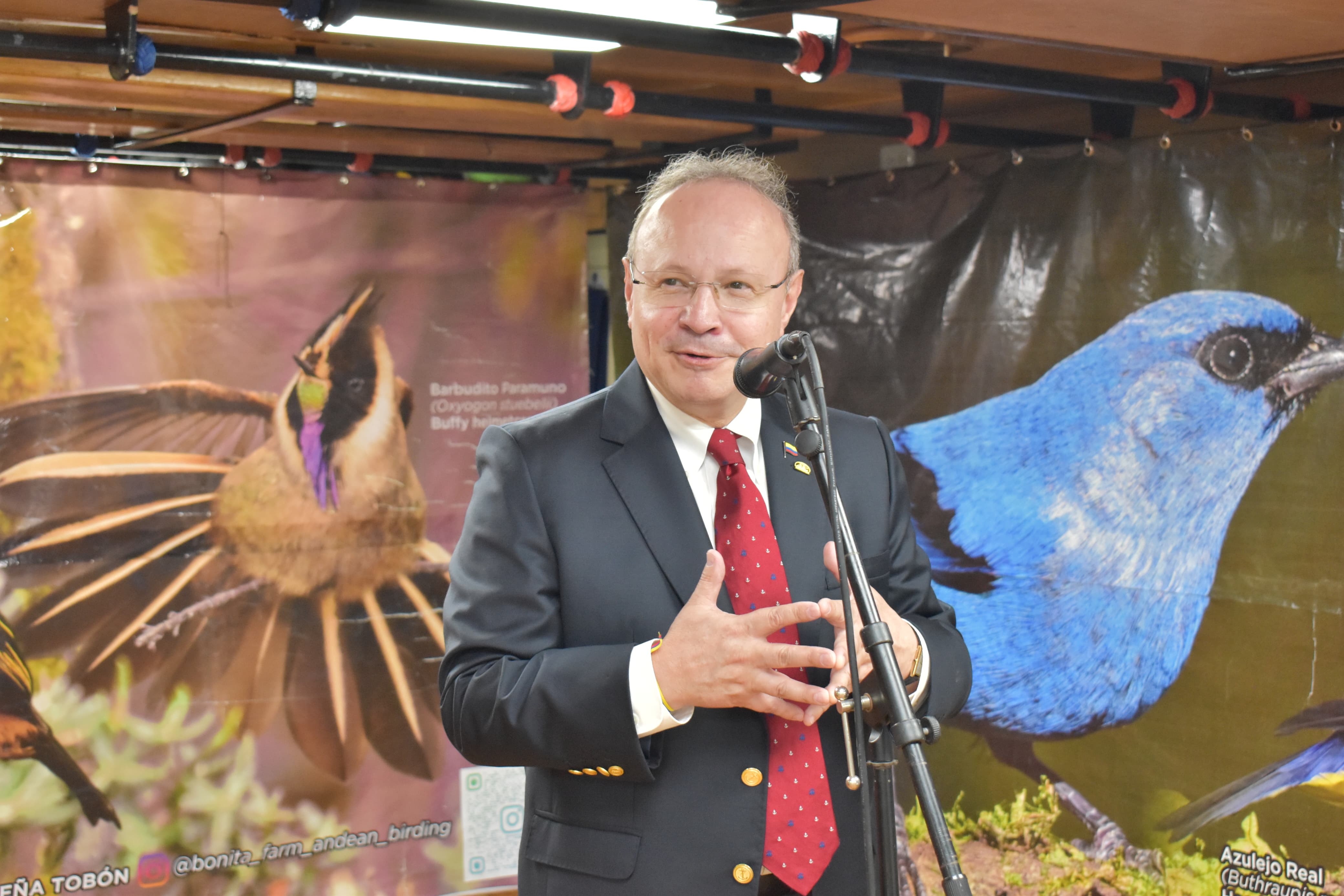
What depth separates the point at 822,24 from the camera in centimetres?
212

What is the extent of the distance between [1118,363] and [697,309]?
171 cm

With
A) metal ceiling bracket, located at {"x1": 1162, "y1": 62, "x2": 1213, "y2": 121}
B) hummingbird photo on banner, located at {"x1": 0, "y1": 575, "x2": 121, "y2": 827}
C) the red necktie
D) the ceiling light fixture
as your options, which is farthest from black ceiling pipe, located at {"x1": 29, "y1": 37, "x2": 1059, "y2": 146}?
hummingbird photo on banner, located at {"x1": 0, "y1": 575, "x2": 121, "y2": 827}

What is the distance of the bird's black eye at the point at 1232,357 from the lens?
274 centimetres

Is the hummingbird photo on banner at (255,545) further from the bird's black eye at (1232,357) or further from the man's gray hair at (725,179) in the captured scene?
the bird's black eye at (1232,357)

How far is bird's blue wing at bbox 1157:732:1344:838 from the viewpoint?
8.52 ft

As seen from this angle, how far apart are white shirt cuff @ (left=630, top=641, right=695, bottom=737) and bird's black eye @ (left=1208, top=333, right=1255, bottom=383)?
1.90 metres

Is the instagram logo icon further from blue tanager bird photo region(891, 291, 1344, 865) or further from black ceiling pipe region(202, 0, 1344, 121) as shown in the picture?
black ceiling pipe region(202, 0, 1344, 121)

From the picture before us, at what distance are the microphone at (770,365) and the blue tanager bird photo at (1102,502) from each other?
5.91ft

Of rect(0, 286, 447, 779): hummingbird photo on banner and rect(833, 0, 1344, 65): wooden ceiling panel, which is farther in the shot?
rect(0, 286, 447, 779): hummingbird photo on banner

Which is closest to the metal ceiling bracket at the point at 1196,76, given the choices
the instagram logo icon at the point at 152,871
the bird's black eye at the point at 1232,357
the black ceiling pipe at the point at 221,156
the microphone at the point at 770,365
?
the bird's black eye at the point at 1232,357

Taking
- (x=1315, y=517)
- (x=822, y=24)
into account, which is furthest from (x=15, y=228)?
(x=1315, y=517)

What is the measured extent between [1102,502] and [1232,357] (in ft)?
1.60

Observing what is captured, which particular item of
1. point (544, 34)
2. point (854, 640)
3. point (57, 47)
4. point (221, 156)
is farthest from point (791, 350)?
point (221, 156)

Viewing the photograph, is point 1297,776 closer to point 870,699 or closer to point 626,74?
point 870,699
